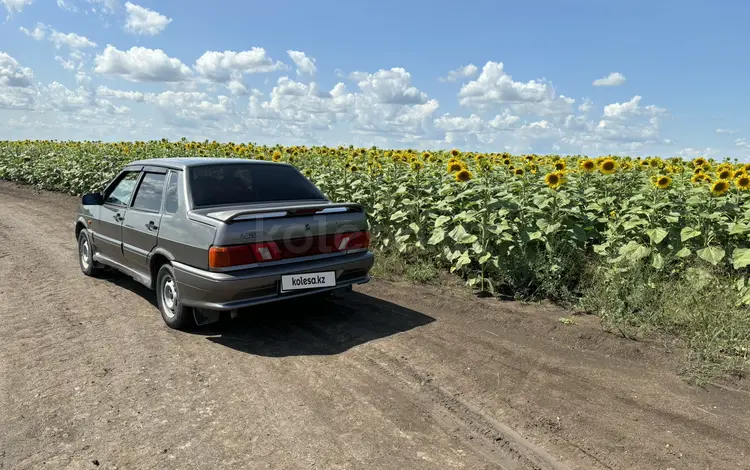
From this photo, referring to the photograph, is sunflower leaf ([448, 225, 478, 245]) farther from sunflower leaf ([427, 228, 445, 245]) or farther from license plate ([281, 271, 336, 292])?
license plate ([281, 271, 336, 292])

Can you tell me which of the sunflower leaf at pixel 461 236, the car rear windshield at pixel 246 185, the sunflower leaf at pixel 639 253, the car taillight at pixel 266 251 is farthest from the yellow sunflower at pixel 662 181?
the car taillight at pixel 266 251

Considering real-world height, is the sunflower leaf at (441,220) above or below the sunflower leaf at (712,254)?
above

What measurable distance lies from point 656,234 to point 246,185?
15.6 feet

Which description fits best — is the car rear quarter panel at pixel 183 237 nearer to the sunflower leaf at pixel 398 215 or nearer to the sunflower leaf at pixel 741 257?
the sunflower leaf at pixel 398 215

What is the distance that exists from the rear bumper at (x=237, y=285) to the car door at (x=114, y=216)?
1770 mm

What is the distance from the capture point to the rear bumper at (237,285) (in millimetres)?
4832

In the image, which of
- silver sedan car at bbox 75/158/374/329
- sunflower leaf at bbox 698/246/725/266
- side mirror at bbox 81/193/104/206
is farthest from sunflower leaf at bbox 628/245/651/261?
side mirror at bbox 81/193/104/206

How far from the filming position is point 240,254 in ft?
16.0

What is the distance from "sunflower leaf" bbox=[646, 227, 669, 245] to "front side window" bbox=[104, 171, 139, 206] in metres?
6.14

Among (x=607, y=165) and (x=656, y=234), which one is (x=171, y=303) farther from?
(x=607, y=165)

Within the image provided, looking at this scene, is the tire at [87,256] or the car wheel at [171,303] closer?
the car wheel at [171,303]

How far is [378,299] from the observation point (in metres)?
6.74

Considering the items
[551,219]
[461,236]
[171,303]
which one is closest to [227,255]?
[171,303]

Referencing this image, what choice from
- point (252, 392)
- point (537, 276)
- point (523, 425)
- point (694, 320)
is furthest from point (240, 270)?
point (694, 320)
